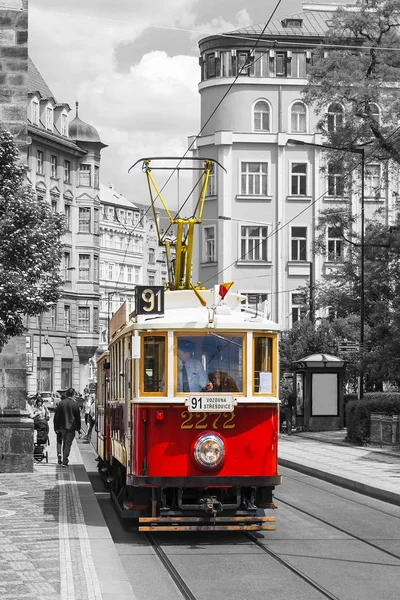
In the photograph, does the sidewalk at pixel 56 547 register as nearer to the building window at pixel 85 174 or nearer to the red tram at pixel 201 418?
the red tram at pixel 201 418

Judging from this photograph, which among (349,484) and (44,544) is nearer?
(44,544)

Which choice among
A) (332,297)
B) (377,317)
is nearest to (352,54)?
(377,317)

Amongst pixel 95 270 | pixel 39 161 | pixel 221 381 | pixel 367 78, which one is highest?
pixel 39 161

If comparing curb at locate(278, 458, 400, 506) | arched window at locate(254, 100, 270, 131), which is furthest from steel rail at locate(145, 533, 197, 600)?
arched window at locate(254, 100, 270, 131)

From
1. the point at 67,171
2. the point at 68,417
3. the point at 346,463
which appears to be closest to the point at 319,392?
the point at 346,463

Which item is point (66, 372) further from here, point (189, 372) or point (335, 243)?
point (189, 372)

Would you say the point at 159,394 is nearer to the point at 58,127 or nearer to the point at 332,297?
the point at 332,297

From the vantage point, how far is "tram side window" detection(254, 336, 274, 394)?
1387 cm

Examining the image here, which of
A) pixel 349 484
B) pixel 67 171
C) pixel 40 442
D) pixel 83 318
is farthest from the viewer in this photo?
pixel 83 318

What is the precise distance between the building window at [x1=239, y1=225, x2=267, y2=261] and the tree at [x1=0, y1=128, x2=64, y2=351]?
48.2 meters

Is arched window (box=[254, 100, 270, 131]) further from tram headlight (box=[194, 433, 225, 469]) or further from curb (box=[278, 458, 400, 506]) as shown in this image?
tram headlight (box=[194, 433, 225, 469])

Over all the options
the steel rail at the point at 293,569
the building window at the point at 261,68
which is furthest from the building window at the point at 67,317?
the steel rail at the point at 293,569

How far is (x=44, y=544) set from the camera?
1219 centimetres

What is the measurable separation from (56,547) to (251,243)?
55.5m
